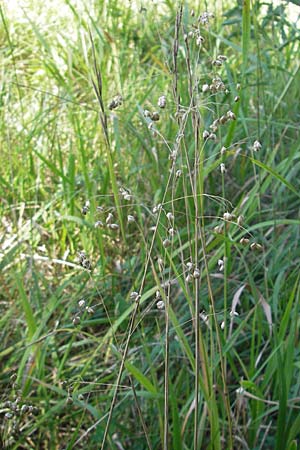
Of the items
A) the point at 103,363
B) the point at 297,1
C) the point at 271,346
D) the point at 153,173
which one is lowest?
the point at 103,363

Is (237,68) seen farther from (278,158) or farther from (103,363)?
(103,363)

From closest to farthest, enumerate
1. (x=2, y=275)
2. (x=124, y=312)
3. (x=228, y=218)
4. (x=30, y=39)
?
(x=228, y=218) → (x=124, y=312) → (x=2, y=275) → (x=30, y=39)

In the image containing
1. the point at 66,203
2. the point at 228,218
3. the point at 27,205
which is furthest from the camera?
the point at 27,205

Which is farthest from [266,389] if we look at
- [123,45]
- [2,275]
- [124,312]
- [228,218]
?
[123,45]

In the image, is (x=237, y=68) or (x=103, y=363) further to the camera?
(x=237, y=68)

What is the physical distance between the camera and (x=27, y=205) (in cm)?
229

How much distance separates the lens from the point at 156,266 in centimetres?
185

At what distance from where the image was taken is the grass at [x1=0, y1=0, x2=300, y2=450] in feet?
4.39

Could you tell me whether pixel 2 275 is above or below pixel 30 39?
below

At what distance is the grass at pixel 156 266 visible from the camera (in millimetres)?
1339

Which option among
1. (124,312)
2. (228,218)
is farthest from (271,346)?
(228,218)

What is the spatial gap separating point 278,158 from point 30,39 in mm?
1558

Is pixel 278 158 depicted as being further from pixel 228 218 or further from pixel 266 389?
pixel 228 218

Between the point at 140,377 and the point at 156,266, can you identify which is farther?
the point at 156,266
